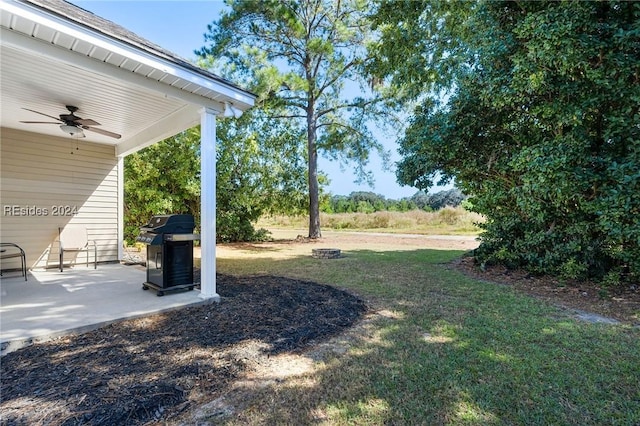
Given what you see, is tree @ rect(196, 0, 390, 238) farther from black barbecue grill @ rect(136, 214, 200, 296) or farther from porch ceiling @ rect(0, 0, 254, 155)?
black barbecue grill @ rect(136, 214, 200, 296)

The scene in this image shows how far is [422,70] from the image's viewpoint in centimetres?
798

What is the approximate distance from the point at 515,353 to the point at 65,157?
8.07 m

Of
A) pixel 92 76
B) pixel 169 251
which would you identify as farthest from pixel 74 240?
pixel 92 76

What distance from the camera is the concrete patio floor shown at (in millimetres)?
3082

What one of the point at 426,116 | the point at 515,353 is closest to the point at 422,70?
the point at 426,116

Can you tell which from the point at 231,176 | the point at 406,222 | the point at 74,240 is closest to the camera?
the point at 74,240

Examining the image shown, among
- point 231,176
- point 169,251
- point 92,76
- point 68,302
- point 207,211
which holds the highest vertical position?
point 231,176

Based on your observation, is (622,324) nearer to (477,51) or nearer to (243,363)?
(243,363)

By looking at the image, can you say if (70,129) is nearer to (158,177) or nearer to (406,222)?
(158,177)

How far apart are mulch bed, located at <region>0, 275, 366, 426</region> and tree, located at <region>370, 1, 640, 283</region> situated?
12.3 ft

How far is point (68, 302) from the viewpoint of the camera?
3.97 meters

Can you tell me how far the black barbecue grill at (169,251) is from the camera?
424cm

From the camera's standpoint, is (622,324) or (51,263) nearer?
(622,324)

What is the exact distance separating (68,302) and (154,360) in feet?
7.09
